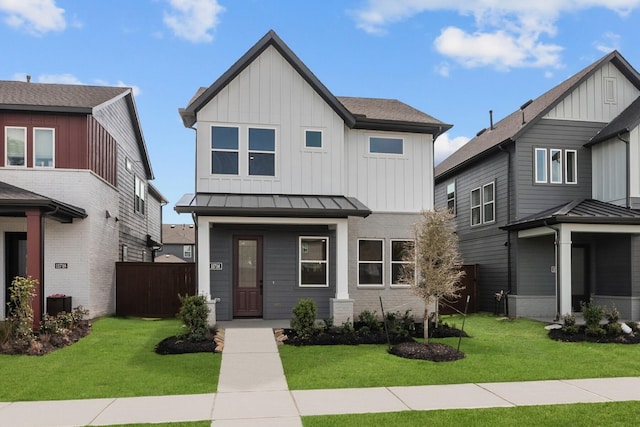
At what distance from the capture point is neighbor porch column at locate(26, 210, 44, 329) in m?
12.7

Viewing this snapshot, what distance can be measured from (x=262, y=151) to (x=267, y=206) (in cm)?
217

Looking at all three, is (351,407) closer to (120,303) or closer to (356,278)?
(356,278)

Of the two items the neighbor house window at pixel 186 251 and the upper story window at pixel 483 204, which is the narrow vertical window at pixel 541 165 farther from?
the neighbor house window at pixel 186 251

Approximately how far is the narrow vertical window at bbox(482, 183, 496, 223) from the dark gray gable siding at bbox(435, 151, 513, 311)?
0.21 meters

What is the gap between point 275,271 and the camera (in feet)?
49.8

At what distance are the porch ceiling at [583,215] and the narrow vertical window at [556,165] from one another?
3.25 feet

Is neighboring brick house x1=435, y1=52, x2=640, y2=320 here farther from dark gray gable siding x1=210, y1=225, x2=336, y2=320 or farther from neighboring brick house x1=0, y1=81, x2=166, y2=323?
neighboring brick house x1=0, y1=81, x2=166, y2=323

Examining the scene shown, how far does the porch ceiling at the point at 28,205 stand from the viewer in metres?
12.8

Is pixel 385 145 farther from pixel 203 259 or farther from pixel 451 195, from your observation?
pixel 451 195

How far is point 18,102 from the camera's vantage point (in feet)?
49.8

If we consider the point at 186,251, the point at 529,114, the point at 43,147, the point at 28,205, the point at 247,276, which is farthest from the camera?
the point at 186,251

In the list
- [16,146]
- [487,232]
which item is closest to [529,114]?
A: [487,232]


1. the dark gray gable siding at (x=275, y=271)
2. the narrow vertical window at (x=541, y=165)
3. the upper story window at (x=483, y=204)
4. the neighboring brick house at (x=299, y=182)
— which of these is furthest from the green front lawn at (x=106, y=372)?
the upper story window at (x=483, y=204)

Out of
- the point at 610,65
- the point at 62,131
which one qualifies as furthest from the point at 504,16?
the point at 62,131
